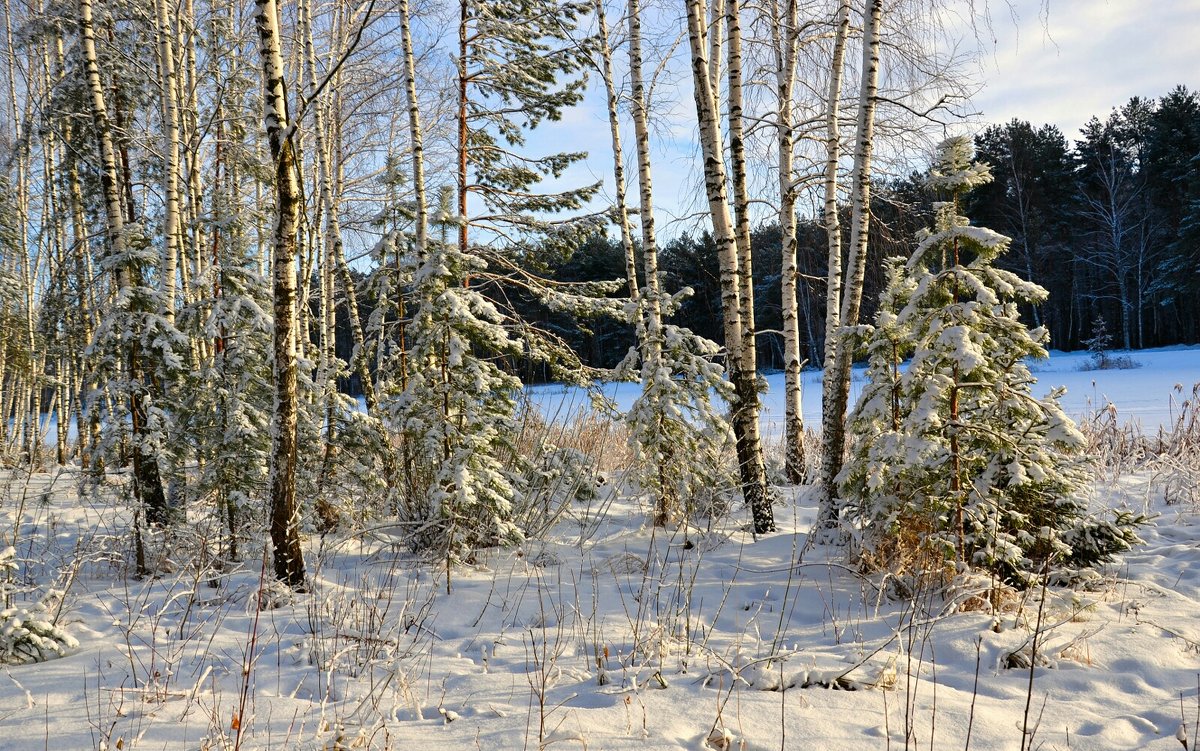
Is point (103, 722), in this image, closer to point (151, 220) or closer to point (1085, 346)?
point (151, 220)

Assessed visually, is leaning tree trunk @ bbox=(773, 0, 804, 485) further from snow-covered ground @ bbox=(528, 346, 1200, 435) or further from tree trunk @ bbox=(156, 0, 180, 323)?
tree trunk @ bbox=(156, 0, 180, 323)

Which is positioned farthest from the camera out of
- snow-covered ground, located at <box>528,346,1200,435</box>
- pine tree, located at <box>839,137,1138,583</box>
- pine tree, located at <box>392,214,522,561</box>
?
snow-covered ground, located at <box>528,346,1200,435</box>

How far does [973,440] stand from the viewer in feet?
12.3

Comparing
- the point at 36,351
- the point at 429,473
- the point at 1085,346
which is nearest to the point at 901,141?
the point at 429,473

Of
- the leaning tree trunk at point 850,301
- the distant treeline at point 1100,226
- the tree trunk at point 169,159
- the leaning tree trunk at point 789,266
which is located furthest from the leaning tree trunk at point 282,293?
the distant treeline at point 1100,226

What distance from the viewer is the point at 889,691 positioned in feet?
9.29

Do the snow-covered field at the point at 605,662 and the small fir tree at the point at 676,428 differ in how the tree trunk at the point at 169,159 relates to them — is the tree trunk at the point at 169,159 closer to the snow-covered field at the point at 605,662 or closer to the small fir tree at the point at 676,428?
the snow-covered field at the point at 605,662

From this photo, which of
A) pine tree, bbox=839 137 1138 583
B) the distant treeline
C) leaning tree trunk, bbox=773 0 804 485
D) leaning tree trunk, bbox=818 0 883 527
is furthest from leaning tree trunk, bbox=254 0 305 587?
the distant treeline

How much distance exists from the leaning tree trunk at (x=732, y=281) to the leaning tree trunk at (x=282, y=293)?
10.7 ft

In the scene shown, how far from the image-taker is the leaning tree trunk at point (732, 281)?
18.0 feet

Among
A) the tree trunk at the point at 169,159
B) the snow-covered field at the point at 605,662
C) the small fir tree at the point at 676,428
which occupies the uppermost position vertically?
the tree trunk at the point at 169,159

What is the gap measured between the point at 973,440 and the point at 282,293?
4307 mm

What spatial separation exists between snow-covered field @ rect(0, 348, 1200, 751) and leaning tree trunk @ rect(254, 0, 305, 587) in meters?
0.42

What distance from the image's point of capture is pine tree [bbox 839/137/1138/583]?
3598mm
